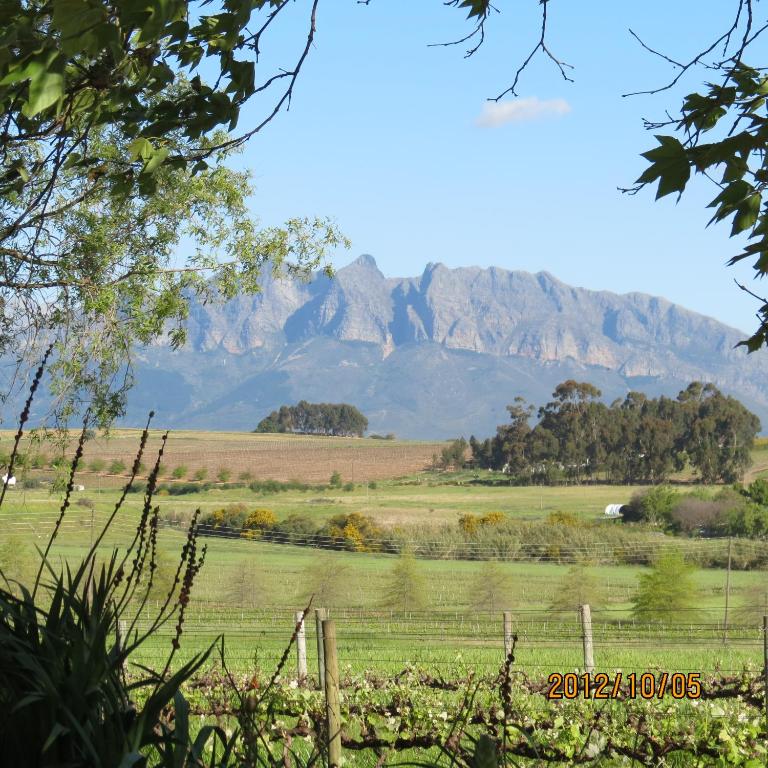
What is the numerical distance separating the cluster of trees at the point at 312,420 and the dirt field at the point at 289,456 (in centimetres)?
1022

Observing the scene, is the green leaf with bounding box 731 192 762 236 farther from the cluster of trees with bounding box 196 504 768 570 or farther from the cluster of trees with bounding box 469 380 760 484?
the cluster of trees with bounding box 469 380 760 484

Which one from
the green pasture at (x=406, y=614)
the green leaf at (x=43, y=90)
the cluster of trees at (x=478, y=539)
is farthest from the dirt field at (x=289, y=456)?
the green leaf at (x=43, y=90)

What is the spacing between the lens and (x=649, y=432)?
271 ft

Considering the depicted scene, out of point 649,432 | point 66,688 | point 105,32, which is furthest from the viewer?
point 649,432

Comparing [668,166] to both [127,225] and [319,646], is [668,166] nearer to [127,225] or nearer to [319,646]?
[319,646]

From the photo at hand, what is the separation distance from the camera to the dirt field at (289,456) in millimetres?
80438

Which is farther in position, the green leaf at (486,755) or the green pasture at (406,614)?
the green pasture at (406,614)

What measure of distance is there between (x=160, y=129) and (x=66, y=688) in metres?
1.96

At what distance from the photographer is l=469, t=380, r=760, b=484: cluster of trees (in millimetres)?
79562

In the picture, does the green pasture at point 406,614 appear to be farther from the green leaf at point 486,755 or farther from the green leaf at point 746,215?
the green leaf at point 486,755

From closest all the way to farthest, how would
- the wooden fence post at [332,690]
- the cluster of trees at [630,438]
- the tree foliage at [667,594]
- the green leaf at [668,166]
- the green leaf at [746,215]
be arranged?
1. the green leaf at [668,166]
2. the green leaf at [746,215]
3. the wooden fence post at [332,690]
4. the tree foliage at [667,594]
5. the cluster of trees at [630,438]

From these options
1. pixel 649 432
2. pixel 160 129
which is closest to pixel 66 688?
pixel 160 129

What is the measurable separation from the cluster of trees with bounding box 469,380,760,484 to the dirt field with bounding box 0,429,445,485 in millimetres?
14395

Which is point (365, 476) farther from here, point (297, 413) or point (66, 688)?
point (66, 688)
